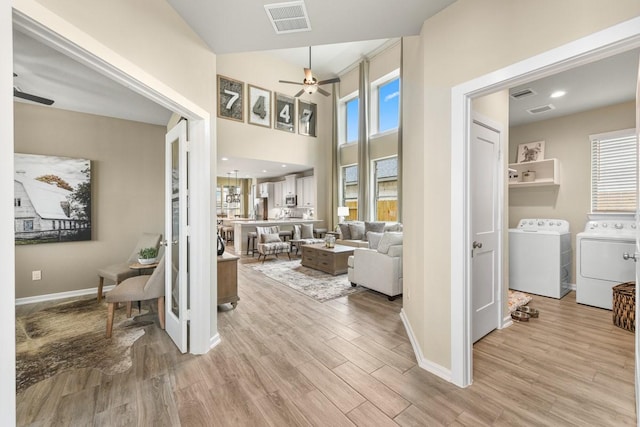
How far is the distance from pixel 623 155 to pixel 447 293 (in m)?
4.05

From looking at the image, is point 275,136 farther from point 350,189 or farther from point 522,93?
point 522,93

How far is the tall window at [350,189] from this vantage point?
27.0 feet

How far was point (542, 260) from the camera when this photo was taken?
385 cm

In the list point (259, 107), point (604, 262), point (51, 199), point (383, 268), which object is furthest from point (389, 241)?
point (259, 107)

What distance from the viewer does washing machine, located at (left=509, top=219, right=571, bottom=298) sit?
12.3ft

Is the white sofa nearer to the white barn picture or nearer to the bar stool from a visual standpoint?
the bar stool

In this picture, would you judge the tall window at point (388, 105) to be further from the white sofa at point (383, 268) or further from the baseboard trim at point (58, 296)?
the baseboard trim at point (58, 296)

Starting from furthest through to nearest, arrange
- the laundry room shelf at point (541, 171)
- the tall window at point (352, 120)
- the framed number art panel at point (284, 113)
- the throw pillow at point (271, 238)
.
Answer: the tall window at point (352, 120)
the framed number art panel at point (284, 113)
the throw pillow at point (271, 238)
the laundry room shelf at point (541, 171)

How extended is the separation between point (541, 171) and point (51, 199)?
25.1 feet

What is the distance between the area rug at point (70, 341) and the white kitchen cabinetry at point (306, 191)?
6204mm

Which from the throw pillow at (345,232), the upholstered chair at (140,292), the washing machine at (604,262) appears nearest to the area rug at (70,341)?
the upholstered chair at (140,292)

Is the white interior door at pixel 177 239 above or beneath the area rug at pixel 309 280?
above

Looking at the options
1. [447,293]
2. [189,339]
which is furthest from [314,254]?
[447,293]

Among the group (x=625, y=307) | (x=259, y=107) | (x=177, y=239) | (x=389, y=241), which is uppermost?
(x=259, y=107)
